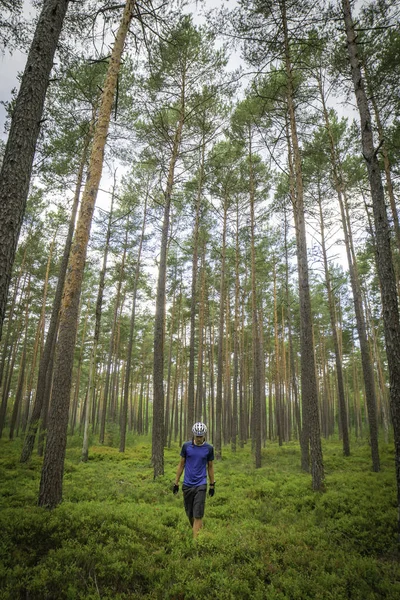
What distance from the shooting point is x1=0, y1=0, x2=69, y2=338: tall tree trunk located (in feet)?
12.2

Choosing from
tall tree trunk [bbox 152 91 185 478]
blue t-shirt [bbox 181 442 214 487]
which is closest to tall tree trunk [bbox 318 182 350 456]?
tall tree trunk [bbox 152 91 185 478]

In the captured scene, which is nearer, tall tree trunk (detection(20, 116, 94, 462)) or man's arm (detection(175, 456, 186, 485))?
man's arm (detection(175, 456, 186, 485))

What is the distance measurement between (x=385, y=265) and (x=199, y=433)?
4.97 meters

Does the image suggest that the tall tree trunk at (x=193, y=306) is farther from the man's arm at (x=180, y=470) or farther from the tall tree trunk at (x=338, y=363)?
the man's arm at (x=180, y=470)

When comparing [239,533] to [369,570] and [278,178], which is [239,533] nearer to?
[369,570]

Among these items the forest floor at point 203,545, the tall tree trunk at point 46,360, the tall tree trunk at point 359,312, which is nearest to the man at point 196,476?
the forest floor at point 203,545

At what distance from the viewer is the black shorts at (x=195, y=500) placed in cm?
501

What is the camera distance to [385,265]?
591 centimetres

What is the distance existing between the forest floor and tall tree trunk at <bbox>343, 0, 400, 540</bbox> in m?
1.60

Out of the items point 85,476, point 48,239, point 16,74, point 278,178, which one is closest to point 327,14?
point 278,178

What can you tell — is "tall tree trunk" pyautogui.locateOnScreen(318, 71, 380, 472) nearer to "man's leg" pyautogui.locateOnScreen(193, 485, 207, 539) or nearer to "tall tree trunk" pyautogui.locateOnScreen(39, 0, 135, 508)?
"man's leg" pyautogui.locateOnScreen(193, 485, 207, 539)

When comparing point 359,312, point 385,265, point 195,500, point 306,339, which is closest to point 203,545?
point 195,500

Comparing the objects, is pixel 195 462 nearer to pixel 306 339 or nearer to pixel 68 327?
pixel 68 327

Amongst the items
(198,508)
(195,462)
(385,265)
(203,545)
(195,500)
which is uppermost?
(385,265)
